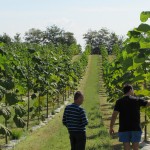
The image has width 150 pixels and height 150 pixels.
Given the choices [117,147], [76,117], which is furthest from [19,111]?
[117,147]

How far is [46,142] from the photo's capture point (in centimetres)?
1359

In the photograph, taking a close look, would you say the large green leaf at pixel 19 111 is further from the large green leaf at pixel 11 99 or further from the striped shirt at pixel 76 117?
the striped shirt at pixel 76 117

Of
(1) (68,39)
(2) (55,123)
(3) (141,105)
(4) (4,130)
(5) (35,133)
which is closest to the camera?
(4) (4,130)

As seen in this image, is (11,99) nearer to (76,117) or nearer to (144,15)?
(76,117)

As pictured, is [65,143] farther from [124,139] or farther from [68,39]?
[68,39]

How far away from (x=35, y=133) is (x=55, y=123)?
2.44 m

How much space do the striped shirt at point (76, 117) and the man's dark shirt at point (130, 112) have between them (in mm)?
813

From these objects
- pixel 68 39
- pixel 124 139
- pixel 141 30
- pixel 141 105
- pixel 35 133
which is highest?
pixel 68 39

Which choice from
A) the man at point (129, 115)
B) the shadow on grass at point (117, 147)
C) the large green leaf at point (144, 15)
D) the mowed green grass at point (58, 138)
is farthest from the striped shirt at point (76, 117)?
the shadow on grass at point (117, 147)

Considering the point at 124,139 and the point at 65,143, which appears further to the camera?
the point at 65,143

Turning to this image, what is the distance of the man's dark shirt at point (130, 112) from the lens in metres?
8.19

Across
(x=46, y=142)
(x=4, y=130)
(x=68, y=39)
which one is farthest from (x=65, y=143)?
(x=68, y=39)

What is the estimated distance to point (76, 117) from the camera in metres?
Result: 8.59

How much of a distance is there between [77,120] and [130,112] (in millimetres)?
1140
